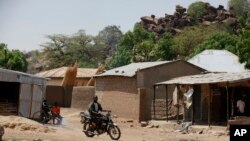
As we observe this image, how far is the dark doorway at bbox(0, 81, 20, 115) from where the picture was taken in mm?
23500

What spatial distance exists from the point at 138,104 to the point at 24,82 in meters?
8.04

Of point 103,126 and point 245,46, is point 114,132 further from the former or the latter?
point 245,46

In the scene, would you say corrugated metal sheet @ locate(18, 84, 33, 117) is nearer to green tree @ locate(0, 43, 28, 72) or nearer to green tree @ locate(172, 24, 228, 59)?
green tree @ locate(0, 43, 28, 72)

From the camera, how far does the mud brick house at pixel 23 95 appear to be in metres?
23.0

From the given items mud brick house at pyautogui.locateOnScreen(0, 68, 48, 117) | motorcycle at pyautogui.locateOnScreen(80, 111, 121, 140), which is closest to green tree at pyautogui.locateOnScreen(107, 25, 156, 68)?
mud brick house at pyautogui.locateOnScreen(0, 68, 48, 117)

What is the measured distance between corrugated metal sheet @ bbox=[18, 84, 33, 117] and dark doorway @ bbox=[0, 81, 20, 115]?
317mm

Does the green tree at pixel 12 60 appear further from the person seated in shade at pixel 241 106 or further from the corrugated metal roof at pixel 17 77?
the person seated in shade at pixel 241 106

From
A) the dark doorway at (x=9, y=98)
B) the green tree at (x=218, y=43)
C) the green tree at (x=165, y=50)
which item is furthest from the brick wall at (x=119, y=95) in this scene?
the green tree at (x=165, y=50)

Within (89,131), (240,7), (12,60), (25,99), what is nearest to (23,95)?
(25,99)

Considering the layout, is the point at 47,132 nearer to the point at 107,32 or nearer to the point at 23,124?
the point at 23,124

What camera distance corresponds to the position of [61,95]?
39.2 m

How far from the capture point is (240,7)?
8131 centimetres

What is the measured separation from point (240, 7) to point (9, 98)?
6342 cm

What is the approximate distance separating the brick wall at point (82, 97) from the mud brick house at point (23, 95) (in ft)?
37.8
